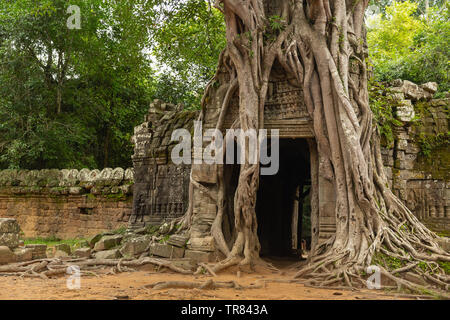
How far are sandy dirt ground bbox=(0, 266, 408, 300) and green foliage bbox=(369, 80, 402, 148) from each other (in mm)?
3721

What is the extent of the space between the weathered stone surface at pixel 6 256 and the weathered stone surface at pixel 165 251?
1.99 m

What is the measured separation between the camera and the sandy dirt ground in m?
3.64

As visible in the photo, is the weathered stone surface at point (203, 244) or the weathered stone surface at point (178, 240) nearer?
the weathered stone surface at point (203, 244)

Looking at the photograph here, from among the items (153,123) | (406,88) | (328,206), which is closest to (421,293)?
(328,206)

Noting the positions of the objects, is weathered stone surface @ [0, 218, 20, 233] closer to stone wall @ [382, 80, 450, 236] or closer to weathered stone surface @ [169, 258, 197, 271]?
weathered stone surface @ [169, 258, 197, 271]

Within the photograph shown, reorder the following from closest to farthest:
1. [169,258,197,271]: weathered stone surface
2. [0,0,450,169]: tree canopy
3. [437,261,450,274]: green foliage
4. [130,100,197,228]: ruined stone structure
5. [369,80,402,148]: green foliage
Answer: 1. [437,261,450,274]: green foliage
2. [169,258,197,271]: weathered stone surface
3. [369,80,402,148]: green foliage
4. [130,100,197,228]: ruined stone structure
5. [0,0,450,169]: tree canopy

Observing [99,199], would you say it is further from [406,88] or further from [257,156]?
[406,88]

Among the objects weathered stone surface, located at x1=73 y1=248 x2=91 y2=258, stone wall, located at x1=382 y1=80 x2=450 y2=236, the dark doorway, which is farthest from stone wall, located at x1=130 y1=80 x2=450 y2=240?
the dark doorway

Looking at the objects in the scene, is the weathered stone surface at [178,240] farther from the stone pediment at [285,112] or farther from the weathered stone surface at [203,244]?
the stone pediment at [285,112]

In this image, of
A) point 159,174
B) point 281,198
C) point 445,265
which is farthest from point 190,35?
point 445,265

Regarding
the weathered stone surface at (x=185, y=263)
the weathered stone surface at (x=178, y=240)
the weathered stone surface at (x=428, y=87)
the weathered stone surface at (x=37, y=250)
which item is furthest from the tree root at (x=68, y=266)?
the weathered stone surface at (x=428, y=87)

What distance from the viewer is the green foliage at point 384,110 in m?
6.89

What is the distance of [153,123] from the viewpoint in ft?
28.1

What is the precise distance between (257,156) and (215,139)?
2.78 ft
